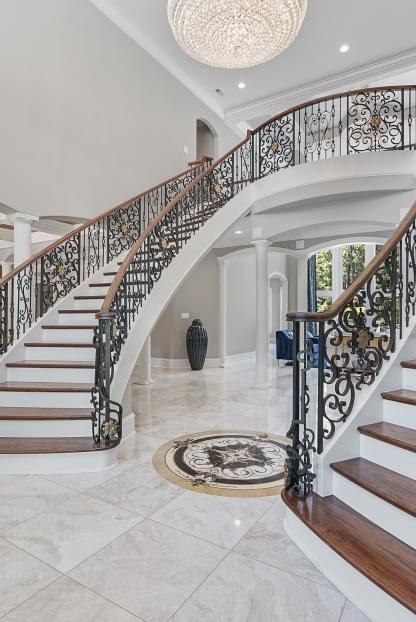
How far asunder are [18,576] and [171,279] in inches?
130

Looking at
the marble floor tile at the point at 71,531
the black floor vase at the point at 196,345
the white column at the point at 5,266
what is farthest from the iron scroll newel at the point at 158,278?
the white column at the point at 5,266

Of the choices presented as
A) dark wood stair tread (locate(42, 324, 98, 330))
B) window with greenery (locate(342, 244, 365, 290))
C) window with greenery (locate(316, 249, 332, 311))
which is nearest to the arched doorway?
window with greenery (locate(316, 249, 332, 311))

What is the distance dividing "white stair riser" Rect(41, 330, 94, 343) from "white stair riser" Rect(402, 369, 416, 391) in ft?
10.9

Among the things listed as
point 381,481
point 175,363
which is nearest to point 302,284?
point 175,363

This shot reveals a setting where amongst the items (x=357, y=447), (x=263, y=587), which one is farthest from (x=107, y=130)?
(x=263, y=587)

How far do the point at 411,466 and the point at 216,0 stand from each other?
16.2 feet

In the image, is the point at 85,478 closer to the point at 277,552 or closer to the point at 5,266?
the point at 277,552

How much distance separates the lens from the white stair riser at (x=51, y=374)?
3.82m

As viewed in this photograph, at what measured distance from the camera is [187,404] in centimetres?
536

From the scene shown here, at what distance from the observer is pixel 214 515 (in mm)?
2391

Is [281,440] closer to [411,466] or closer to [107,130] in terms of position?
[411,466]

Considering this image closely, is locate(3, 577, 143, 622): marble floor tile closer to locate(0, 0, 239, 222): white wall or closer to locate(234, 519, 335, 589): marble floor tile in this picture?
locate(234, 519, 335, 589): marble floor tile

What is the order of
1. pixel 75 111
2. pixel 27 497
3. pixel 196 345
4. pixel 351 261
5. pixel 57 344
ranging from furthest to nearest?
pixel 351 261
pixel 196 345
pixel 75 111
pixel 57 344
pixel 27 497

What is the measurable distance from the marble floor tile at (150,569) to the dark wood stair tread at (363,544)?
0.53m
